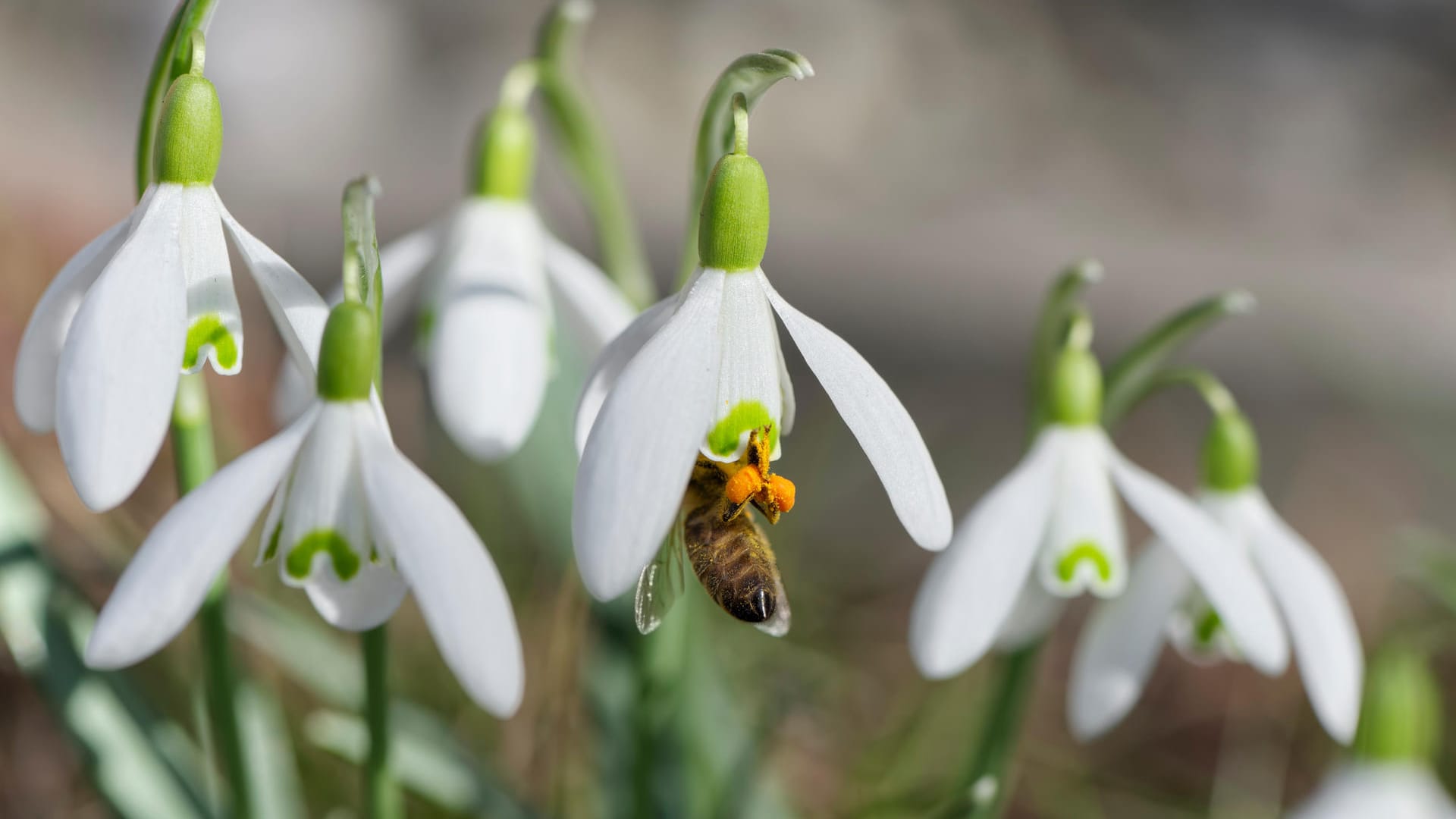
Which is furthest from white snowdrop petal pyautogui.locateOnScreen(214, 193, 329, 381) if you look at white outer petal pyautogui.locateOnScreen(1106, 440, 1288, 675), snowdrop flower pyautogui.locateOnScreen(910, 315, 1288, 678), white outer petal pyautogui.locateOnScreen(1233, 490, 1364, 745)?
white outer petal pyautogui.locateOnScreen(1233, 490, 1364, 745)

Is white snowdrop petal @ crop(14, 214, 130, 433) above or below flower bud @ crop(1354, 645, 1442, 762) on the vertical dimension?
above

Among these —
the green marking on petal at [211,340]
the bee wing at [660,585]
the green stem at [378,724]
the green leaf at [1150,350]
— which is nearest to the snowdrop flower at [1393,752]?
the green leaf at [1150,350]

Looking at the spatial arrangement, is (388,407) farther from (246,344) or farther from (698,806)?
(698,806)

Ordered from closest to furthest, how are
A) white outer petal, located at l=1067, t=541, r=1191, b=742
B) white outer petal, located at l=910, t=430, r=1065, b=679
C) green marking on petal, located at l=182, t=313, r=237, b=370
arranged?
green marking on petal, located at l=182, t=313, r=237, b=370 < white outer petal, located at l=910, t=430, r=1065, b=679 < white outer petal, located at l=1067, t=541, r=1191, b=742

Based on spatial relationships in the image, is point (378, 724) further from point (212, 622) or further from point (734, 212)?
point (734, 212)

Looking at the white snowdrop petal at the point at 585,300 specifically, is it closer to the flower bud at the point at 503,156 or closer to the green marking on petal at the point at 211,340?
the flower bud at the point at 503,156

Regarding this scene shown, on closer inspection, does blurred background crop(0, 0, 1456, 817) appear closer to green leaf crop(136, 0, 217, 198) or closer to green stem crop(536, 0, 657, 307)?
green stem crop(536, 0, 657, 307)

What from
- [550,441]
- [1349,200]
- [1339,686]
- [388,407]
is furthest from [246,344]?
[1349,200]
